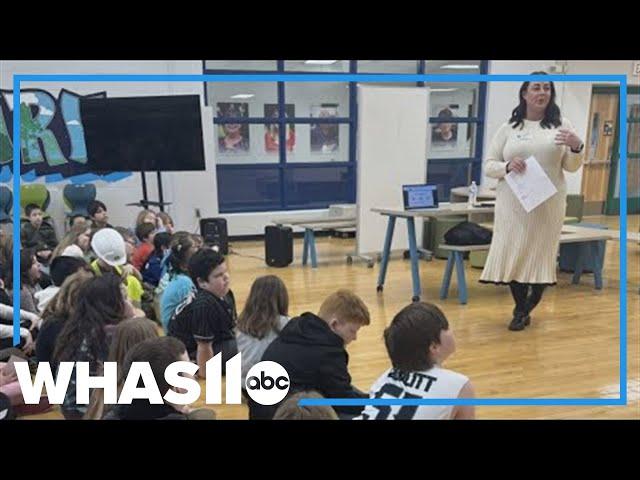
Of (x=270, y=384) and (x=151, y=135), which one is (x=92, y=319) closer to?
(x=270, y=384)

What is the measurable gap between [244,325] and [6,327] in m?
1.10

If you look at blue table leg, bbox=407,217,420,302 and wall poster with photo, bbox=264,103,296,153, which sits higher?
wall poster with photo, bbox=264,103,296,153

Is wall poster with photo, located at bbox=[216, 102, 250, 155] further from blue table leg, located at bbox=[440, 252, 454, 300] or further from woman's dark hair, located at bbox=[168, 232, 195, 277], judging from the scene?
woman's dark hair, located at bbox=[168, 232, 195, 277]

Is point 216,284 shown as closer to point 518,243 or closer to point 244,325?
point 244,325

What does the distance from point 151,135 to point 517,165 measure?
2985mm

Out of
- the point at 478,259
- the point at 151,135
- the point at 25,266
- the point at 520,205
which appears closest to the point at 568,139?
the point at 520,205

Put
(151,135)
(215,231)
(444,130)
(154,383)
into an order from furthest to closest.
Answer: (444,130)
(215,231)
(151,135)
(154,383)

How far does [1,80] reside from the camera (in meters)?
5.43

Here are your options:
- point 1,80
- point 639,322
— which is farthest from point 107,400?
point 1,80

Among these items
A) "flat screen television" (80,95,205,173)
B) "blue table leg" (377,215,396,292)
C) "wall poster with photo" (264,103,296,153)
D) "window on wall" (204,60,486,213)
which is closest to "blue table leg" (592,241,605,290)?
"blue table leg" (377,215,396,292)

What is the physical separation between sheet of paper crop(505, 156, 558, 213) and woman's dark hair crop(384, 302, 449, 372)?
1812mm

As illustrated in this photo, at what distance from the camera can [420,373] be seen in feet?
4.86

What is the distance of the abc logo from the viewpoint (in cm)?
180

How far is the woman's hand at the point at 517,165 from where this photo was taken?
3098mm
